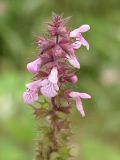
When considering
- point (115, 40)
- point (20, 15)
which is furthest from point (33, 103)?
point (20, 15)

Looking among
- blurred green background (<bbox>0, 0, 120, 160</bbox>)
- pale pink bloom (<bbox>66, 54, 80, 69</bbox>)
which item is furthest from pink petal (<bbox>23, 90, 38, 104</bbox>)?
blurred green background (<bbox>0, 0, 120, 160</bbox>)

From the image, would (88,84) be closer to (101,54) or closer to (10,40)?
(101,54)

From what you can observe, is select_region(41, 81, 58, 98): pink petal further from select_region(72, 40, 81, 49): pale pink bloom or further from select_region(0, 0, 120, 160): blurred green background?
select_region(0, 0, 120, 160): blurred green background

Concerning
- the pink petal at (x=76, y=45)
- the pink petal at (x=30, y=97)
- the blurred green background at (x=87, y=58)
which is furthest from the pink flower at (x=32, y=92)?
the blurred green background at (x=87, y=58)

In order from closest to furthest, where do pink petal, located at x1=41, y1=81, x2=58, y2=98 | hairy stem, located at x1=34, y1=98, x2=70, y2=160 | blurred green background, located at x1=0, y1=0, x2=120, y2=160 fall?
pink petal, located at x1=41, y1=81, x2=58, y2=98 < hairy stem, located at x1=34, y1=98, x2=70, y2=160 < blurred green background, located at x1=0, y1=0, x2=120, y2=160

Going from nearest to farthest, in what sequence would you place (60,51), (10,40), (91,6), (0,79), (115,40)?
1. (60,51)
2. (0,79)
3. (115,40)
4. (10,40)
5. (91,6)
